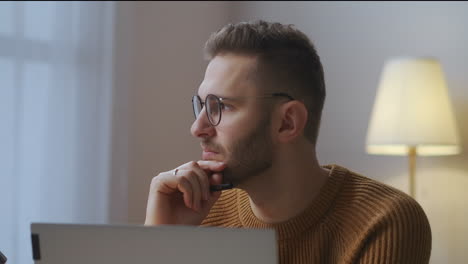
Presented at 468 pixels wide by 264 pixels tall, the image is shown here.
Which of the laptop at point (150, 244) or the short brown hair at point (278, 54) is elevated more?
the short brown hair at point (278, 54)

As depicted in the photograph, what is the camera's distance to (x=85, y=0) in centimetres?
298

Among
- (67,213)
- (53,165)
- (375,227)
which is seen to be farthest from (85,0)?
(375,227)

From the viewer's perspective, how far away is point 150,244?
3.01 ft

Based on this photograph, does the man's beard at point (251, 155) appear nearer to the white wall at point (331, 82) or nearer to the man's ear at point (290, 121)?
the man's ear at point (290, 121)

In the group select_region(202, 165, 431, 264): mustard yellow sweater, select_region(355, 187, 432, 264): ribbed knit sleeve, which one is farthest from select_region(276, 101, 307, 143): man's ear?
select_region(355, 187, 432, 264): ribbed knit sleeve

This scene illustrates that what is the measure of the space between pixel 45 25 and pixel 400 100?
1391 millimetres

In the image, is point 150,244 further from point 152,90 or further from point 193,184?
point 152,90

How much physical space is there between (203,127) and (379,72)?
1.88m

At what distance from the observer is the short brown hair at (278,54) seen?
1.56m

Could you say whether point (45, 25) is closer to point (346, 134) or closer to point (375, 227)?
point (346, 134)

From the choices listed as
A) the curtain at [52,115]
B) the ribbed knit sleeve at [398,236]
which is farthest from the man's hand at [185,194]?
the curtain at [52,115]

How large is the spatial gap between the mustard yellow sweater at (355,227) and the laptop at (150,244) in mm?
550

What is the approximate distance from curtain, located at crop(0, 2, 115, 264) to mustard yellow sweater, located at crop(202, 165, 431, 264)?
1.42 meters

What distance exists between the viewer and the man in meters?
1.50
